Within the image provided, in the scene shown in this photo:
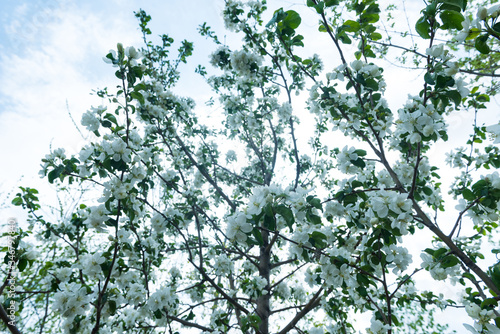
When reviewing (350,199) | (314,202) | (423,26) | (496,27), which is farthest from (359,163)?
(496,27)

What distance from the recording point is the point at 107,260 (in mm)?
2117

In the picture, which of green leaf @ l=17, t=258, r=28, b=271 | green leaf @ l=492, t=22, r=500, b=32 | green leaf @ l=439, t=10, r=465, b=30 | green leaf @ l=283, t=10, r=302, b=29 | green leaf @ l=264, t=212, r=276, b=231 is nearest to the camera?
green leaf @ l=492, t=22, r=500, b=32

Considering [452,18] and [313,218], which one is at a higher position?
[452,18]

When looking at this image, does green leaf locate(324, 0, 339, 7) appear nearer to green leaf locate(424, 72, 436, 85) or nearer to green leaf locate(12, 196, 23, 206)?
green leaf locate(424, 72, 436, 85)

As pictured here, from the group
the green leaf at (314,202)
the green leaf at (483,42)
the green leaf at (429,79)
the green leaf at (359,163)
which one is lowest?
the green leaf at (314,202)

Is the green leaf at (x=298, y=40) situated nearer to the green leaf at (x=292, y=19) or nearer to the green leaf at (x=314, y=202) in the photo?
the green leaf at (x=292, y=19)

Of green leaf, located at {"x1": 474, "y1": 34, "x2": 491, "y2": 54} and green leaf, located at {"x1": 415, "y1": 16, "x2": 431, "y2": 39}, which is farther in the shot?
green leaf, located at {"x1": 415, "y1": 16, "x2": 431, "y2": 39}

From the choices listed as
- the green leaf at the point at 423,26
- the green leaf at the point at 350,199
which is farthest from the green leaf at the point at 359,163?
the green leaf at the point at 423,26

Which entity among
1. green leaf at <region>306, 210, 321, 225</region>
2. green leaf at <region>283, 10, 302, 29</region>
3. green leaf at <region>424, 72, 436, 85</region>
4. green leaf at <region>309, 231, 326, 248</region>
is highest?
green leaf at <region>283, 10, 302, 29</region>

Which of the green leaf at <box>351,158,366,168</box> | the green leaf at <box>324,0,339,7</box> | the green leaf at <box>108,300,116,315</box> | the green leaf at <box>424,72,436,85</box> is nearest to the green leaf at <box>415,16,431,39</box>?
the green leaf at <box>424,72,436,85</box>

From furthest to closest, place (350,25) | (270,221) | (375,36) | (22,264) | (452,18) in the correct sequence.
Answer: (375,36) → (350,25) → (22,264) → (270,221) → (452,18)

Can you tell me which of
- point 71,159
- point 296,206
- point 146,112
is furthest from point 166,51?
point 296,206

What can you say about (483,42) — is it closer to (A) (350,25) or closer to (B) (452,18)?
(B) (452,18)

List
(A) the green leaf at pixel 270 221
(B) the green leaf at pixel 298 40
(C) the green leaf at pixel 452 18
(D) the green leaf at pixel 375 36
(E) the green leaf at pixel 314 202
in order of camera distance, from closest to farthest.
Answer: (C) the green leaf at pixel 452 18 → (A) the green leaf at pixel 270 221 → (E) the green leaf at pixel 314 202 → (D) the green leaf at pixel 375 36 → (B) the green leaf at pixel 298 40
